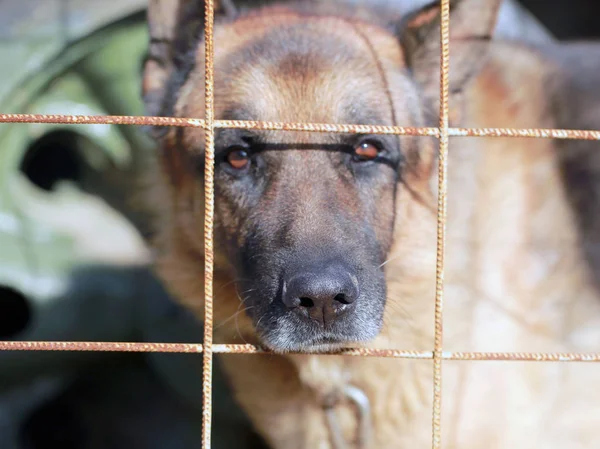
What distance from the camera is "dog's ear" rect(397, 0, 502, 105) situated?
2.15 metres

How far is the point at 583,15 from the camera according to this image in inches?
200

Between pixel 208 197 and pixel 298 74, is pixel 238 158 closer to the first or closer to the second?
pixel 298 74

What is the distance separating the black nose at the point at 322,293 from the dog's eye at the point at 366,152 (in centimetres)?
45

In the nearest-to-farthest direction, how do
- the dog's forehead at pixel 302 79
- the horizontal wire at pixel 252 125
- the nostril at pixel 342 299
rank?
the horizontal wire at pixel 252 125 → the nostril at pixel 342 299 → the dog's forehead at pixel 302 79

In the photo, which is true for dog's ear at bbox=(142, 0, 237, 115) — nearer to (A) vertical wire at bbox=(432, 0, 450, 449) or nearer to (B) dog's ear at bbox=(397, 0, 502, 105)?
(B) dog's ear at bbox=(397, 0, 502, 105)

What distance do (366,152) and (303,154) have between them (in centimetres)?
21

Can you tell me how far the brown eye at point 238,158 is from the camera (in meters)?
2.02

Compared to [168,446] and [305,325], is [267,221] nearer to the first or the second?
[305,325]

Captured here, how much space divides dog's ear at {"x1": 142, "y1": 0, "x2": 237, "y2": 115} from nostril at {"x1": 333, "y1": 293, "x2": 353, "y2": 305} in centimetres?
104

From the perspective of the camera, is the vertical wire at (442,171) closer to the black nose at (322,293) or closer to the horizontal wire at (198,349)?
the horizontal wire at (198,349)

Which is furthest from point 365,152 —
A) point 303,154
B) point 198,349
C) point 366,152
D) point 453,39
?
point 198,349

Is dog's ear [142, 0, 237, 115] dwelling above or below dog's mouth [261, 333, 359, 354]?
above

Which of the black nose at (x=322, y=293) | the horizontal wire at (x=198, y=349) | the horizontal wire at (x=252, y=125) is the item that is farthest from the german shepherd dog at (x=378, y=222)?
the horizontal wire at (x=252, y=125)

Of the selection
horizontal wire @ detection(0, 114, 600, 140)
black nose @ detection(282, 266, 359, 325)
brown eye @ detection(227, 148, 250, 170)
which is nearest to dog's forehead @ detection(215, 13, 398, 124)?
brown eye @ detection(227, 148, 250, 170)
